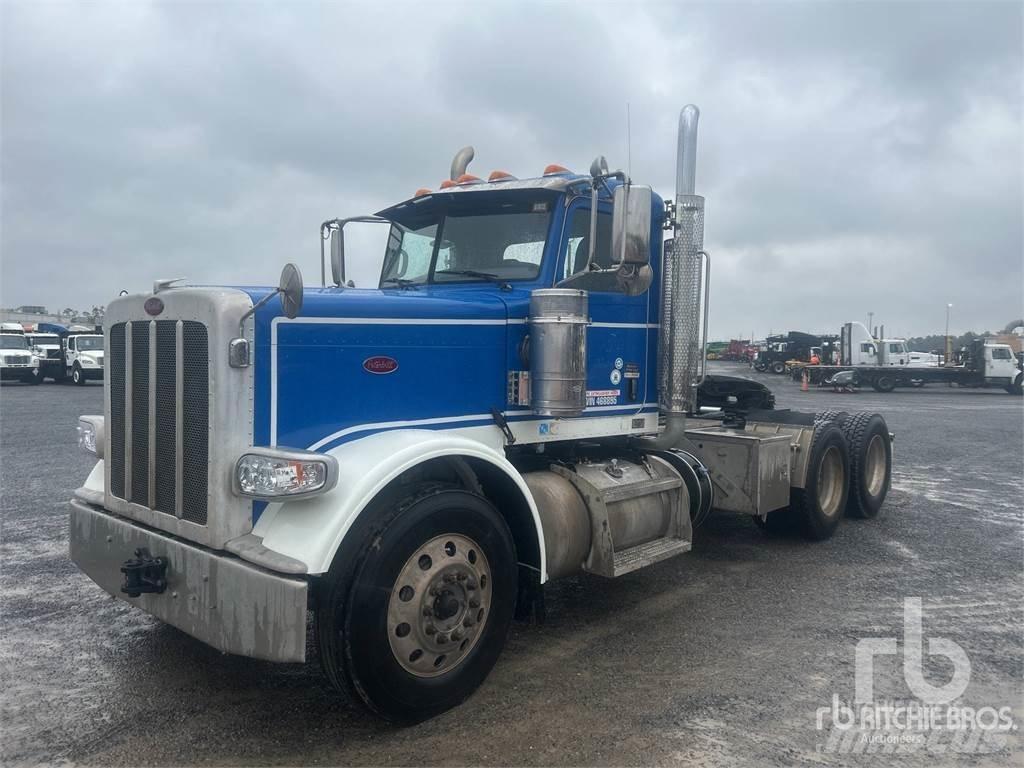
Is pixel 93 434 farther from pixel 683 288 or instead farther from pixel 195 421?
pixel 683 288

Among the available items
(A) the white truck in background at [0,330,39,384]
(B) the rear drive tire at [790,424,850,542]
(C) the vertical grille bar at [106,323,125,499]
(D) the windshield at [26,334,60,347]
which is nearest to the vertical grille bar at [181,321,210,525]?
(C) the vertical grille bar at [106,323,125,499]

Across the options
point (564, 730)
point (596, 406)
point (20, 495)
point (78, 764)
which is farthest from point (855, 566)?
point (20, 495)

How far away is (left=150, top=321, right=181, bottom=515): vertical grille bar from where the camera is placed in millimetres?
4035

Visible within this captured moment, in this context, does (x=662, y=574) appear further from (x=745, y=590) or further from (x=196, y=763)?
(x=196, y=763)

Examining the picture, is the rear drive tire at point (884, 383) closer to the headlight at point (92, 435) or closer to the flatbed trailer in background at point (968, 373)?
the flatbed trailer in background at point (968, 373)

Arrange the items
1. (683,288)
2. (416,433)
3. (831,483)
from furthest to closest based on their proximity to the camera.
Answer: (831,483) < (683,288) < (416,433)

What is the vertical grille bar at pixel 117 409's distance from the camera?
4465mm

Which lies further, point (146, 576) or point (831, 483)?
point (831, 483)

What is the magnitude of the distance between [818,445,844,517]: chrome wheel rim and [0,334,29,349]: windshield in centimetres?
3299

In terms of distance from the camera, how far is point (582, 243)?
5531 millimetres

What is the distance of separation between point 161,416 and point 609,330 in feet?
9.69

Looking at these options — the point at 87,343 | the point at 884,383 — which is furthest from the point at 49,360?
the point at 884,383

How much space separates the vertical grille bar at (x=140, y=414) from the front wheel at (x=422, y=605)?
1.33 meters

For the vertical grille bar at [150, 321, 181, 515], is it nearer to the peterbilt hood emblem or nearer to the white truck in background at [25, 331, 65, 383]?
Answer: the peterbilt hood emblem
